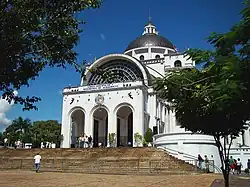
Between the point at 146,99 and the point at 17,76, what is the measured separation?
30758 millimetres

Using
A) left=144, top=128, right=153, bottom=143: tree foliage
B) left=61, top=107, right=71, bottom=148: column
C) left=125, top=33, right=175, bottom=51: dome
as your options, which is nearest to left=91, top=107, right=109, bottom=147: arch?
left=61, top=107, right=71, bottom=148: column

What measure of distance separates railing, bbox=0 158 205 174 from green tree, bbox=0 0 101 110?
15.2 m

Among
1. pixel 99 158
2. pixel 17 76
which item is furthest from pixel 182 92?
pixel 99 158

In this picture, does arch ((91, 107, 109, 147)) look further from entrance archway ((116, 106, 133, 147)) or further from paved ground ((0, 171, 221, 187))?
paved ground ((0, 171, 221, 187))

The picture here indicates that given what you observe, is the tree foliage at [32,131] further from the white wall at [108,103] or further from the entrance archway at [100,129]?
the white wall at [108,103]

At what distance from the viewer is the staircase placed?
67.3ft

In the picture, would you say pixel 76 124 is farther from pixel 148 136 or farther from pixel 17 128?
pixel 17 128

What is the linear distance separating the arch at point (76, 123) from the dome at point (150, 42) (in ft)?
57.0

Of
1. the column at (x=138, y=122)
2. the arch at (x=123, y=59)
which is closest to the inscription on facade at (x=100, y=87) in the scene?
the arch at (x=123, y=59)

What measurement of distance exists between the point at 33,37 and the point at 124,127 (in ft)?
112

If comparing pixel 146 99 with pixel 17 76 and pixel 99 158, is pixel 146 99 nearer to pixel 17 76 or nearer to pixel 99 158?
pixel 99 158

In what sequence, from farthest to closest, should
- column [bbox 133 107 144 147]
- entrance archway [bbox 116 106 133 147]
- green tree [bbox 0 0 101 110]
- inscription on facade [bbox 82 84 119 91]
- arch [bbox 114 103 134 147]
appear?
entrance archway [bbox 116 106 133 147] → arch [bbox 114 103 134 147] → inscription on facade [bbox 82 84 119 91] → column [bbox 133 107 144 147] → green tree [bbox 0 0 101 110]

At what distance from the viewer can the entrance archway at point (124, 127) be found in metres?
37.9

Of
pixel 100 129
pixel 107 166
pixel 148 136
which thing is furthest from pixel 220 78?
pixel 100 129
